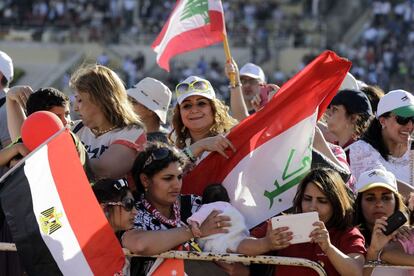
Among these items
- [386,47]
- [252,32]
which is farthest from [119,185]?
[252,32]

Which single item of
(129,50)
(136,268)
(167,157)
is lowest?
(129,50)

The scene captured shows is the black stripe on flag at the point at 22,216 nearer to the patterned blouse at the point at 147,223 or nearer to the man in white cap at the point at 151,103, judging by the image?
the patterned blouse at the point at 147,223

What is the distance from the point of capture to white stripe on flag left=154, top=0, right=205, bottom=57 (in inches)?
359

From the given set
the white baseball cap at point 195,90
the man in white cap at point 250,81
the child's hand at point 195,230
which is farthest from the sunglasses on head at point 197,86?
the man in white cap at point 250,81

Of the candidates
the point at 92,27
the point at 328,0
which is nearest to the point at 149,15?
the point at 92,27

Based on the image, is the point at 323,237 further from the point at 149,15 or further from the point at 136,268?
the point at 149,15

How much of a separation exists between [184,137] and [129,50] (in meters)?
28.9

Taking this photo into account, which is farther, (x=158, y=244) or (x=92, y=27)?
(x=92, y=27)

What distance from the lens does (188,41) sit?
9.16m

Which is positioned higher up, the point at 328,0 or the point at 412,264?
the point at 412,264

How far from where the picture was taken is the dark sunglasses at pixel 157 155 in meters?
6.91

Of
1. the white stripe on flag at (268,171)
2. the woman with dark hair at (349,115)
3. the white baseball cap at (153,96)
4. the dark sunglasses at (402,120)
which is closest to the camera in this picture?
the white stripe on flag at (268,171)

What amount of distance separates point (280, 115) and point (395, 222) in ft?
3.74

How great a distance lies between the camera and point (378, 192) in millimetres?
6938
